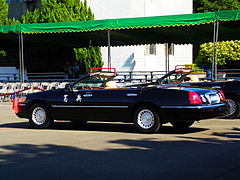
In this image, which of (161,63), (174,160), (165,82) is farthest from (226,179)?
(161,63)

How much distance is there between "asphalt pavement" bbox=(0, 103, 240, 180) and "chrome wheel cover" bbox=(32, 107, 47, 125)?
337 millimetres

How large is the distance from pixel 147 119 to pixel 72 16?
19.6 meters

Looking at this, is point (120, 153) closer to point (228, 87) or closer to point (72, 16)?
point (228, 87)

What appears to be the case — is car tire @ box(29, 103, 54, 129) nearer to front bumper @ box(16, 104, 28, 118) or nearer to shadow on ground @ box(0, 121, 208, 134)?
front bumper @ box(16, 104, 28, 118)

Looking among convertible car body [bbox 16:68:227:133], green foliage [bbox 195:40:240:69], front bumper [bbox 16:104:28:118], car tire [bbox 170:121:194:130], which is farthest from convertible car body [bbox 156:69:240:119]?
green foliage [bbox 195:40:240:69]

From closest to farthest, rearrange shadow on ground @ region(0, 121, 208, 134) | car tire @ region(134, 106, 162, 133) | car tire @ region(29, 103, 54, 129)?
car tire @ region(134, 106, 162, 133), shadow on ground @ region(0, 121, 208, 134), car tire @ region(29, 103, 54, 129)

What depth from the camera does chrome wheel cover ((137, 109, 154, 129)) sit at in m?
11.2

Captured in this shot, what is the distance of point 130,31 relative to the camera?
22.9 meters

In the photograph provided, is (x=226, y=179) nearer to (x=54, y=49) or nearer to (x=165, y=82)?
(x=165, y=82)

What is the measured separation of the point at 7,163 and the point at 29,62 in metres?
26.8

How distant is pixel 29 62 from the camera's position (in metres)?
34.0

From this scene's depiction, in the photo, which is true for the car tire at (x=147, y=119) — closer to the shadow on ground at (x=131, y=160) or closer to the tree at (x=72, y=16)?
the shadow on ground at (x=131, y=160)

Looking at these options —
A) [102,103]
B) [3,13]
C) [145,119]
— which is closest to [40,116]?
[102,103]

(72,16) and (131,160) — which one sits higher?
(72,16)
